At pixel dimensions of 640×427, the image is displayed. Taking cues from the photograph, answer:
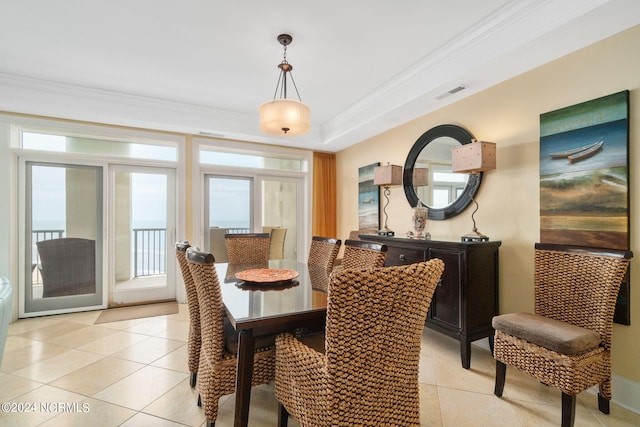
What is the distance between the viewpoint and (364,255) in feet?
7.68

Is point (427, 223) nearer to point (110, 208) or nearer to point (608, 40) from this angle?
point (608, 40)

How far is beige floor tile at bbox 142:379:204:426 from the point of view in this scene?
5.84ft

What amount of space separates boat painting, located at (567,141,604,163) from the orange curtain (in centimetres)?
356

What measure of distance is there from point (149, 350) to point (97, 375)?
0.46 metres

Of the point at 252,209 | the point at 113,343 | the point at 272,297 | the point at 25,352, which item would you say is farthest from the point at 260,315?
the point at 252,209

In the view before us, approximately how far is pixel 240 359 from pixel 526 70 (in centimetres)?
296

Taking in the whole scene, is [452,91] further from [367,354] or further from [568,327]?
[367,354]

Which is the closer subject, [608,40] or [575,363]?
[575,363]

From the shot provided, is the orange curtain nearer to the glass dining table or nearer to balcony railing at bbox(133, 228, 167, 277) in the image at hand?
balcony railing at bbox(133, 228, 167, 277)

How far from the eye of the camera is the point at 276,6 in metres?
2.10

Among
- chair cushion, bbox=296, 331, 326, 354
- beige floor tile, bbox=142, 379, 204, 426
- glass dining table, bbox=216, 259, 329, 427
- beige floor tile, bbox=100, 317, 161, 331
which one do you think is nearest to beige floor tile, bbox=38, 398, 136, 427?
beige floor tile, bbox=142, 379, 204, 426

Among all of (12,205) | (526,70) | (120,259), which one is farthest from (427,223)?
(12,205)

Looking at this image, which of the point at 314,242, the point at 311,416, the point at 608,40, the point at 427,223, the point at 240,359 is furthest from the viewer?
the point at 427,223

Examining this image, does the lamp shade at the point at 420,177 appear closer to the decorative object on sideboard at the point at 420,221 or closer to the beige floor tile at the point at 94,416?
the decorative object on sideboard at the point at 420,221
